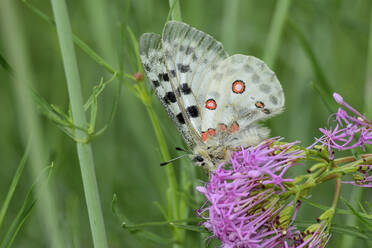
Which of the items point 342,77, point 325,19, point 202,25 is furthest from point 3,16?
point 342,77

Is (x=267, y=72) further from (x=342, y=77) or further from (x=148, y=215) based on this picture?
(x=342, y=77)

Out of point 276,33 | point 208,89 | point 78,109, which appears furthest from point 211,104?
point 78,109

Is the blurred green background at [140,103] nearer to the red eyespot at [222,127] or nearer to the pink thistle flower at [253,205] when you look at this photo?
the red eyespot at [222,127]

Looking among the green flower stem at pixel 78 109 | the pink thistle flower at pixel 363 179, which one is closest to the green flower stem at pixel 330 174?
the pink thistle flower at pixel 363 179

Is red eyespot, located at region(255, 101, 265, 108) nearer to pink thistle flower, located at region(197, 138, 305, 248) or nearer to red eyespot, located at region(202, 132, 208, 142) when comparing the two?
red eyespot, located at region(202, 132, 208, 142)

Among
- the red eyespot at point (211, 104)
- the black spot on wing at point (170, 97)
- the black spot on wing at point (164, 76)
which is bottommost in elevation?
the red eyespot at point (211, 104)

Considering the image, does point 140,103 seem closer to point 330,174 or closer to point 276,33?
point 276,33
